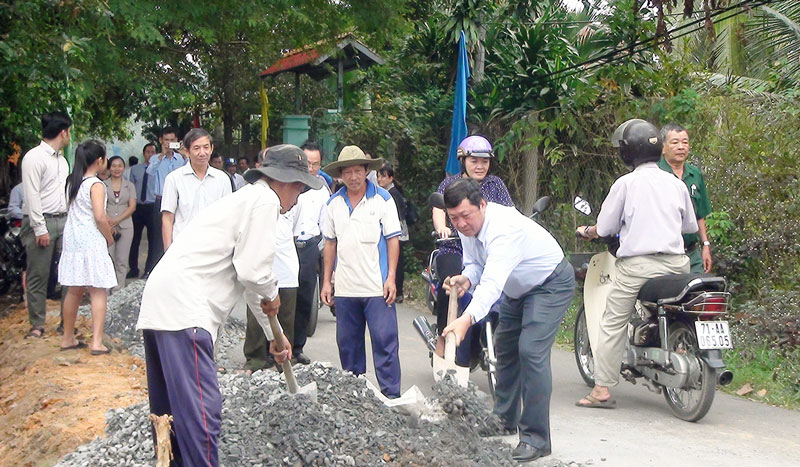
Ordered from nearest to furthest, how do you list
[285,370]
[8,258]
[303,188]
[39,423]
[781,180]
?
[303,188] → [285,370] → [39,423] → [781,180] → [8,258]

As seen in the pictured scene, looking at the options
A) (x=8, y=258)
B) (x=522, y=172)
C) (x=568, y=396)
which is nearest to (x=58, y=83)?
(x=8, y=258)

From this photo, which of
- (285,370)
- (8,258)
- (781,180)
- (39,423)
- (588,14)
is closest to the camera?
(285,370)

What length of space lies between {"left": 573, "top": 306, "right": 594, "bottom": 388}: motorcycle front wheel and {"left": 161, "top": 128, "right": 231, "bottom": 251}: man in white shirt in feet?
10.8

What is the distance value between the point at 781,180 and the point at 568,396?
3.44 meters

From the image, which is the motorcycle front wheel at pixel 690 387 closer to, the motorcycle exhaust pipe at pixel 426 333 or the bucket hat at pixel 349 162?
the motorcycle exhaust pipe at pixel 426 333

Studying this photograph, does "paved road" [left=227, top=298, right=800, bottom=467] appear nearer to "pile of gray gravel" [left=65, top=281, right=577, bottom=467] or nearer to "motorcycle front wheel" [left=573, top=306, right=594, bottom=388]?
"motorcycle front wheel" [left=573, top=306, right=594, bottom=388]

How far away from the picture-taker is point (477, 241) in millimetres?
5785

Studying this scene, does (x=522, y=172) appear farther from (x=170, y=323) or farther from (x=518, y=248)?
(x=170, y=323)

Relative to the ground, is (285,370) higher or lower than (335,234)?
lower

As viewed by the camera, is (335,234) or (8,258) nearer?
(335,234)

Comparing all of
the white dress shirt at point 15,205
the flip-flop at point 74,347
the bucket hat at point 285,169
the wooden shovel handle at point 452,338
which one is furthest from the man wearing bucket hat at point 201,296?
the white dress shirt at point 15,205

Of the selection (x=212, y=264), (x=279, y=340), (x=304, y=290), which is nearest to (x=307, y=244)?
(x=304, y=290)

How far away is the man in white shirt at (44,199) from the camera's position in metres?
9.10

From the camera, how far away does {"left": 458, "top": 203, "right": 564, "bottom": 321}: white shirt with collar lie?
17.5 ft
